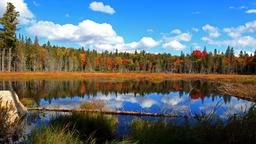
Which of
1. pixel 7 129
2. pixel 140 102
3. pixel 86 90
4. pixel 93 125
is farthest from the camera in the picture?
pixel 86 90

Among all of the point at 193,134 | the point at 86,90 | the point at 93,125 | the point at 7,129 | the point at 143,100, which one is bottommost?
the point at 143,100

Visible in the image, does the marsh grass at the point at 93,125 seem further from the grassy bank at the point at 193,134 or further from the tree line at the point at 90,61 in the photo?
the tree line at the point at 90,61

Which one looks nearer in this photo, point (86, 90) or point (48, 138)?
point (48, 138)

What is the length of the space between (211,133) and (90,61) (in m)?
137

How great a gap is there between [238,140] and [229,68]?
130m

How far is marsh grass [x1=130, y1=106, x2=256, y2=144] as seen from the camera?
6.96 m

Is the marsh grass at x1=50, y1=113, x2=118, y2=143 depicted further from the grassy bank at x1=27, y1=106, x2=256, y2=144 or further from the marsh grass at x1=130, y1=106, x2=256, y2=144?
the marsh grass at x1=130, y1=106, x2=256, y2=144

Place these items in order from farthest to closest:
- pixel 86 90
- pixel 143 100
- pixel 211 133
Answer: pixel 86 90 → pixel 143 100 → pixel 211 133

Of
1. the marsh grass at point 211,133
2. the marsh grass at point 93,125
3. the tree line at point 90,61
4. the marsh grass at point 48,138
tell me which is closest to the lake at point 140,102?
the marsh grass at point 211,133

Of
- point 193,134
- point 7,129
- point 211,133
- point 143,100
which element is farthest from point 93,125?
point 143,100

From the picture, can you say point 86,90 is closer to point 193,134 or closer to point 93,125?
point 93,125

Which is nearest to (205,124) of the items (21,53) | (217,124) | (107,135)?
(217,124)

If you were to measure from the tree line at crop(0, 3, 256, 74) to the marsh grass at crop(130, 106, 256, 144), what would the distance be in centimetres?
6506

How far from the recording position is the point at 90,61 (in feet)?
466
